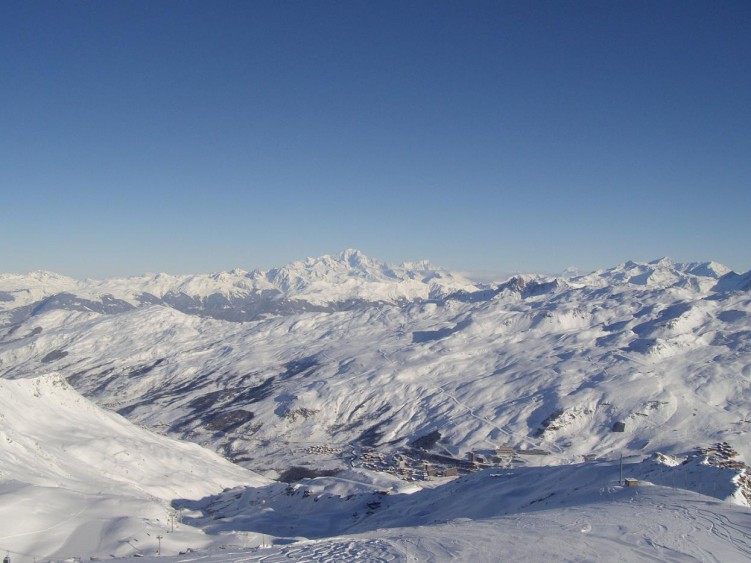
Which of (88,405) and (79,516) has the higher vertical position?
(88,405)

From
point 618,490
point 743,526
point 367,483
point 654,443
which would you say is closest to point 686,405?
point 654,443

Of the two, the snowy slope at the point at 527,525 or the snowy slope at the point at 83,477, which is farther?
the snowy slope at the point at 83,477

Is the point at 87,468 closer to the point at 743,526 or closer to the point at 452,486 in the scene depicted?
the point at 452,486

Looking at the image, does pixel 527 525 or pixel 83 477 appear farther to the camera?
pixel 83 477

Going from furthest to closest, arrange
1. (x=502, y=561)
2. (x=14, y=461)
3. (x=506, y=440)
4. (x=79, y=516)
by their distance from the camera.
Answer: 1. (x=506, y=440)
2. (x=14, y=461)
3. (x=79, y=516)
4. (x=502, y=561)

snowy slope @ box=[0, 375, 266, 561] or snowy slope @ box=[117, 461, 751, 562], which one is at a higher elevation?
snowy slope @ box=[117, 461, 751, 562]

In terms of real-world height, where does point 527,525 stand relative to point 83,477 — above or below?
above

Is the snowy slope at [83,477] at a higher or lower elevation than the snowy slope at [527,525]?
lower

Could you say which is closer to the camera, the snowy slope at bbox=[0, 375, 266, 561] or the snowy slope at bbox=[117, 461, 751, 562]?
the snowy slope at bbox=[117, 461, 751, 562]
